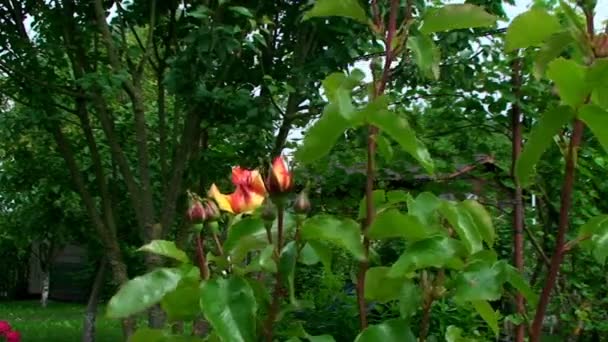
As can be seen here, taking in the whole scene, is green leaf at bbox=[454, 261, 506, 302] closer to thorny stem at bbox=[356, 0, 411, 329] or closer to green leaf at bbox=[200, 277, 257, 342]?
thorny stem at bbox=[356, 0, 411, 329]

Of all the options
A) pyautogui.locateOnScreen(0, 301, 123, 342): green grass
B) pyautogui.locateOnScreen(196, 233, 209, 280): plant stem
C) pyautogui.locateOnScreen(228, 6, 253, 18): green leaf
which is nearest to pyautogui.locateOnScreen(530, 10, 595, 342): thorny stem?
pyautogui.locateOnScreen(196, 233, 209, 280): plant stem

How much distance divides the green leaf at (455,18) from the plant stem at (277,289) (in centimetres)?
33

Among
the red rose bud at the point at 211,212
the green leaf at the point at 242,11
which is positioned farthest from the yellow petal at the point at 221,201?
the green leaf at the point at 242,11

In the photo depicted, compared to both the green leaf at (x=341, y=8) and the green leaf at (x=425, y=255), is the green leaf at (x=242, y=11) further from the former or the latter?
the green leaf at (x=425, y=255)

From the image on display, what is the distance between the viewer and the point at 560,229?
1118 millimetres

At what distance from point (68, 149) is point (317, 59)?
1634 mm

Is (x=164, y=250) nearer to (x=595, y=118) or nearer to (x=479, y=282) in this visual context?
(x=479, y=282)

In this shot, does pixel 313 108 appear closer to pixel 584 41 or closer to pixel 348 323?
pixel 348 323

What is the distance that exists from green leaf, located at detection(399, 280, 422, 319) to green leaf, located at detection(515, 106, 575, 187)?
21 centimetres

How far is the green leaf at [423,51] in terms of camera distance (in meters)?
1.22

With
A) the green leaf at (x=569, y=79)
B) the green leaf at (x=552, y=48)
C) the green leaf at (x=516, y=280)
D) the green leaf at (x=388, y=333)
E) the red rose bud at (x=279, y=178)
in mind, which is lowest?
the green leaf at (x=388, y=333)

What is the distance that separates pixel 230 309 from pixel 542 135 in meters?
0.42

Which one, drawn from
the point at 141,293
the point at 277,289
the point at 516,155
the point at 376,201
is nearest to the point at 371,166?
the point at 376,201

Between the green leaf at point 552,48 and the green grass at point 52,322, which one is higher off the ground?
the green leaf at point 552,48
